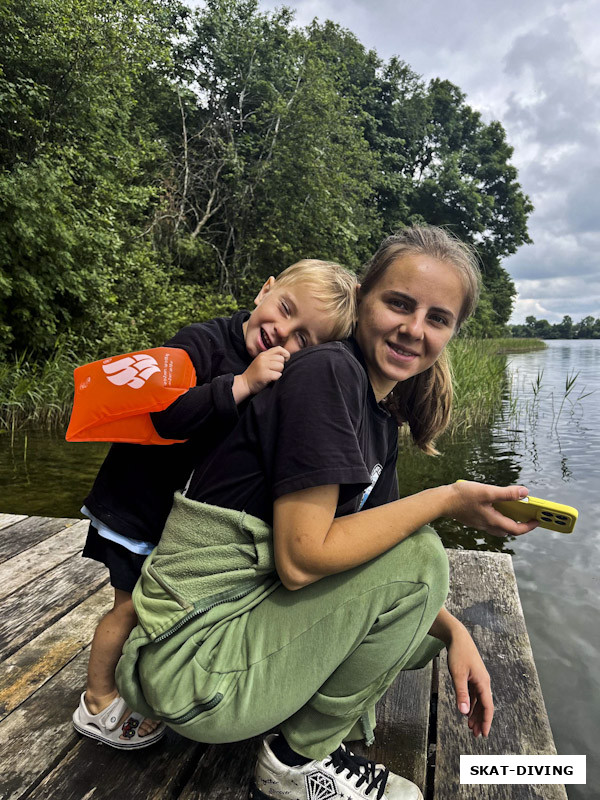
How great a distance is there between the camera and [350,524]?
3.63 ft

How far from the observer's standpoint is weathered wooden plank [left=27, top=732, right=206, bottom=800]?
121cm

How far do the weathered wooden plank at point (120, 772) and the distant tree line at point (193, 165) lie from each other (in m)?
6.94

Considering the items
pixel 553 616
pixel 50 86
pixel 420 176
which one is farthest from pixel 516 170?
pixel 553 616

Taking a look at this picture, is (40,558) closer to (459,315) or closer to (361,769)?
(361,769)

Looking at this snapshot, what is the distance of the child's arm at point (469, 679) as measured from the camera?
128 centimetres

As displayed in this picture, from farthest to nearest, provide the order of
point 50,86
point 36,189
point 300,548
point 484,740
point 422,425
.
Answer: point 50,86, point 36,189, point 422,425, point 484,740, point 300,548

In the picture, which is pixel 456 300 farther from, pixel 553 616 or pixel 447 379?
pixel 553 616

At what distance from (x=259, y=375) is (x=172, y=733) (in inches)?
36.9

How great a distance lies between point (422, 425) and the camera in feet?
5.48

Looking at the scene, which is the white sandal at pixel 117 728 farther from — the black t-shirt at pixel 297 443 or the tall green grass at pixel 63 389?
the tall green grass at pixel 63 389

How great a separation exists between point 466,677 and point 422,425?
2.23ft

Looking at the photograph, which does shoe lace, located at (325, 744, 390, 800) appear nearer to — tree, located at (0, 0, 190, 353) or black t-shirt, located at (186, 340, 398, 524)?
black t-shirt, located at (186, 340, 398, 524)

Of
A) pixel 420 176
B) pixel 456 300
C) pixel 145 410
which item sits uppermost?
pixel 420 176

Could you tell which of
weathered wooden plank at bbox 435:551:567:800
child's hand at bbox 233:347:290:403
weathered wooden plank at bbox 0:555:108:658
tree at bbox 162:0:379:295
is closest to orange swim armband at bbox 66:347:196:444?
child's hand at bbox 233:347:290:403
